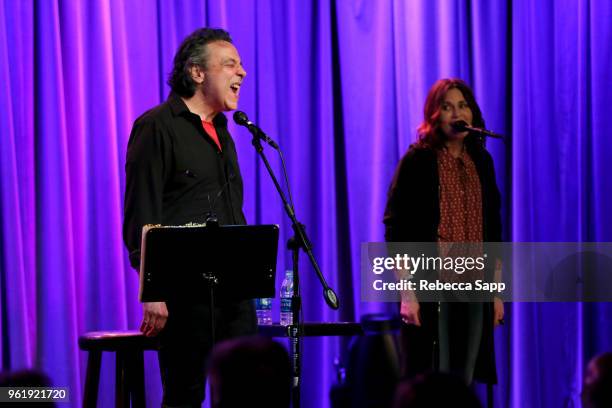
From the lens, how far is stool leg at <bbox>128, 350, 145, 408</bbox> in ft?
11.6

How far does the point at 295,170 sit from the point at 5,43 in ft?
5.13

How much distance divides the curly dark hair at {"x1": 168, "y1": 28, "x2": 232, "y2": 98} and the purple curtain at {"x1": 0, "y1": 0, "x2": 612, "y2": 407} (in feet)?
2.69

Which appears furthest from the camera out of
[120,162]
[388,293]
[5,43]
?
[388,293]

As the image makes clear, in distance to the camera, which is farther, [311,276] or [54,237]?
[311,276]

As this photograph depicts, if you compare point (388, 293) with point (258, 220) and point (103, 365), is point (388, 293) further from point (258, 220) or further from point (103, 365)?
Result: point (103, 365)

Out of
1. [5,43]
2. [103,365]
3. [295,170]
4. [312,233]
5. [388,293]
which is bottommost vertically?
[103,365]

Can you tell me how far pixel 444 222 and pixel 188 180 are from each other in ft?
4.03

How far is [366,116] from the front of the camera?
4.58m

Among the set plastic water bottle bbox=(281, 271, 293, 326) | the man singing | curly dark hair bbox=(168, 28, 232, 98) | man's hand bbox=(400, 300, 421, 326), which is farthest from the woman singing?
curly dark hair bbox=(168, 28, 232, 98)

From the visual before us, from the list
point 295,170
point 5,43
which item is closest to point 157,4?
point 5,43

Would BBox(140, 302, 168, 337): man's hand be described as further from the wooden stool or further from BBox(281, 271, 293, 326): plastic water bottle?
BBox(281, 271, 293, 326): plastic water bottle

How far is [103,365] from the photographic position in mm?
4098

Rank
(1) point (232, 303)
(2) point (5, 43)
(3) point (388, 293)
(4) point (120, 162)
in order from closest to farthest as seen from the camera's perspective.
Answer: (1) point (232, 303) < (2) point (5, 43) < (4) point (120, 162) < (3) point (388, 293)

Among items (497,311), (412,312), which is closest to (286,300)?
(412,312)
